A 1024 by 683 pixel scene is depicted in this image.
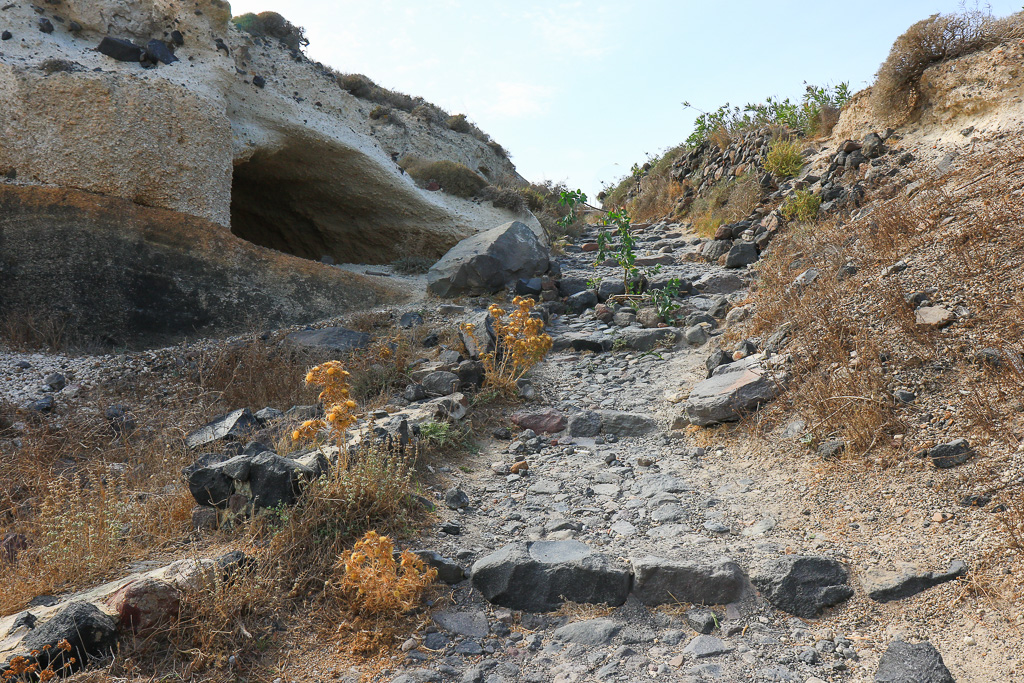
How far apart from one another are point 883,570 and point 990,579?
15.6 inches

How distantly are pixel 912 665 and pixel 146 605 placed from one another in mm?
2987

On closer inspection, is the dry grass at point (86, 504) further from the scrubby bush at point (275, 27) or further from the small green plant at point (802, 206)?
the scrubby bush at point (275, 27)

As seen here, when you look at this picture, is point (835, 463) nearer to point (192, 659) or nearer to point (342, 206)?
point (192, 659)

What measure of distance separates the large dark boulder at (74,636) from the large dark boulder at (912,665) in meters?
2.96

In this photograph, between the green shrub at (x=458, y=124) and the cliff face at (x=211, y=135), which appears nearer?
the cliff face at (x=211, y=135)

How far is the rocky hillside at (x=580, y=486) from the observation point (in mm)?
2643

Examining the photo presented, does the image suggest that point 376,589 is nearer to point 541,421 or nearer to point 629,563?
point 629,563

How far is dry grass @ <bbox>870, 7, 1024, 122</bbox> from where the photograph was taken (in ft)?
25.8

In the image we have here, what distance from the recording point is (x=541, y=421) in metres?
5.20

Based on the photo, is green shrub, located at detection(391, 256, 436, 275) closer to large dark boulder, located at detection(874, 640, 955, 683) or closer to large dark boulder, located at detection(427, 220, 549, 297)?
large dark boulder, located at detection(427, 220, 549, 297)

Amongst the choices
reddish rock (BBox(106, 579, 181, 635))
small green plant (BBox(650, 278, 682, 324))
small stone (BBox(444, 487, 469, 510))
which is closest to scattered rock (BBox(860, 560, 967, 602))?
small stone (BBox(444, 487, 469, 510))

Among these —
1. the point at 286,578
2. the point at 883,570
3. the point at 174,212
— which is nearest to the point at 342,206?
the point at 174,212

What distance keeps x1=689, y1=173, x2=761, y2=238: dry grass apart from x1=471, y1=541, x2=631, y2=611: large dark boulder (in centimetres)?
894

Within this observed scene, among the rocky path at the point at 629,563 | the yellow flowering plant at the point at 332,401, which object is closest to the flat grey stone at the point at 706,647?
the rocky path at the point at 629,563
